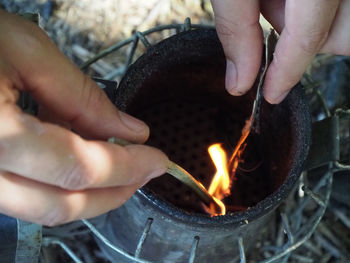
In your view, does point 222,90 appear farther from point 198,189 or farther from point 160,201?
point 160,201

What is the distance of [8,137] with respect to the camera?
2.05ft

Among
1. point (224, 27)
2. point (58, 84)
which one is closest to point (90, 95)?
point (58, 84)

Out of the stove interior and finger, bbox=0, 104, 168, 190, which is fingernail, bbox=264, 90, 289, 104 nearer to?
the stove interior

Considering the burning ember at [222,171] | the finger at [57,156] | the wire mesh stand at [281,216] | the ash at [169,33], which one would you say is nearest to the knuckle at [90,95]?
the finger at [57,156]

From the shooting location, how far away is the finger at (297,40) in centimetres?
84

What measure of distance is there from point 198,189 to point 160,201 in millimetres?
158

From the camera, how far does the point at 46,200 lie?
27.6 inches

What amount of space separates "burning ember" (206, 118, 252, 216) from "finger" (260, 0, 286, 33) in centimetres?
25

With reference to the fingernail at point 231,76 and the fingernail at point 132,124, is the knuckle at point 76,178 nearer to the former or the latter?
the fingernail at point 132,124

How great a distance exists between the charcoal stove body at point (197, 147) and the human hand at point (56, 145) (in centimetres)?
13

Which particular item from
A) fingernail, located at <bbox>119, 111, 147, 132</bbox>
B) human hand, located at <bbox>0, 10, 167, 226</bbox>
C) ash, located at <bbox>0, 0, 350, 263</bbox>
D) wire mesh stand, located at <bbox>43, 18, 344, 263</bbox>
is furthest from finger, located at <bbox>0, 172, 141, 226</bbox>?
ash, located at <bbox>0, 0, 350, 263</bbox>

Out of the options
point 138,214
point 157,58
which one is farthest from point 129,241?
point 157,58

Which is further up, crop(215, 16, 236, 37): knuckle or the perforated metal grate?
crop(215, 16, 236, 37): knuckle

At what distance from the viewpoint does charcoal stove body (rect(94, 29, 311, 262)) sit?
907 millimetres
